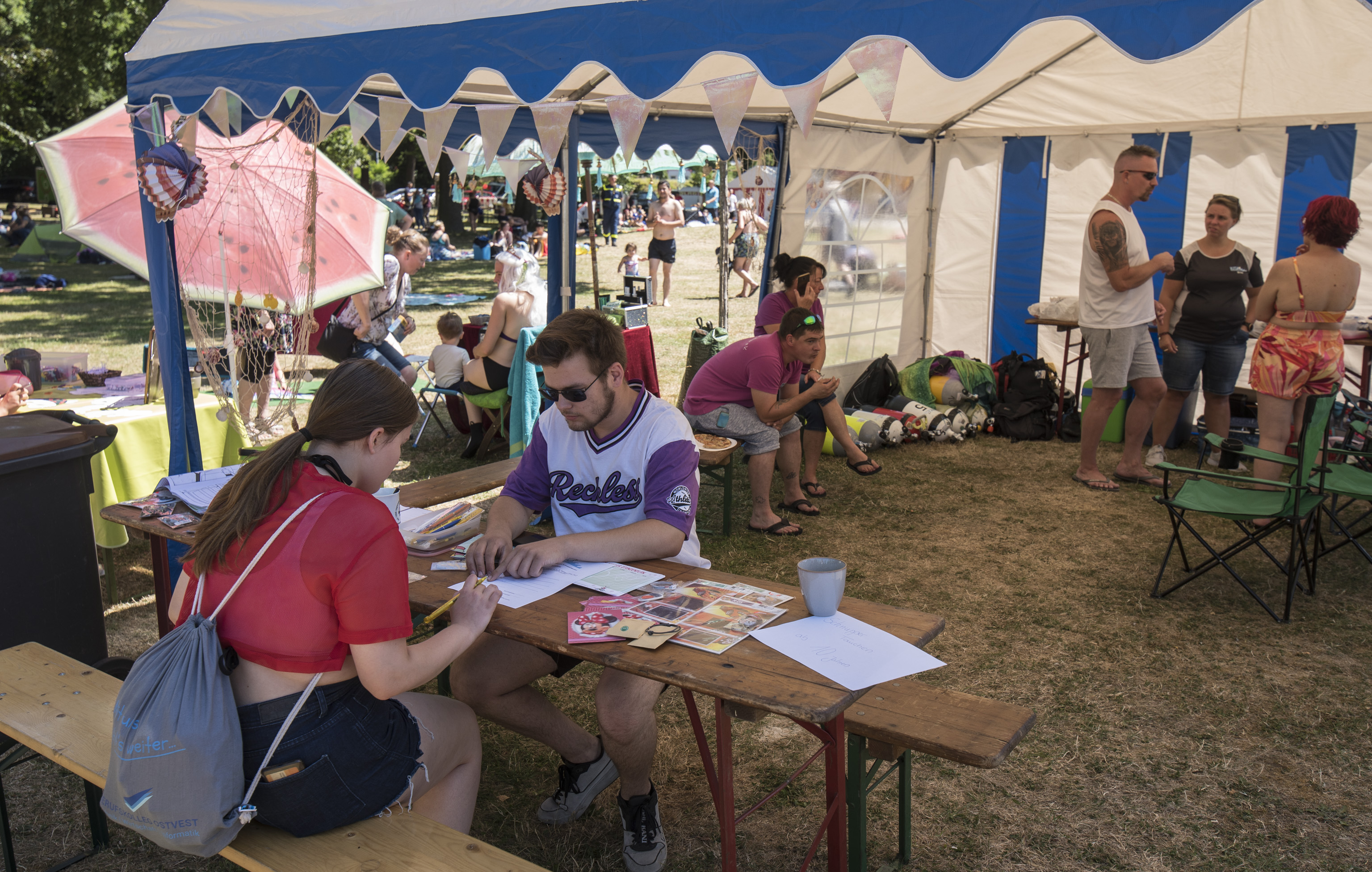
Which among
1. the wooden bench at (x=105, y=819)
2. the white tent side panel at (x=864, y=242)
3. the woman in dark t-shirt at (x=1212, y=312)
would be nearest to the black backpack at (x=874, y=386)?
the white tent side panel at (x=864, y=242)

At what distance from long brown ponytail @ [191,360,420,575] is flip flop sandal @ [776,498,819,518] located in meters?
3.53

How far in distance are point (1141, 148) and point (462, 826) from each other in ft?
16.0

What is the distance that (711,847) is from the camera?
2479 millimetres

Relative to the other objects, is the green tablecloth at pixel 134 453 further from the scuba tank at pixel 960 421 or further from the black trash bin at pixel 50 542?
the scuba tank at pixel 960 421

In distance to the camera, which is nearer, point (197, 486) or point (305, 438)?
point (305, 438)

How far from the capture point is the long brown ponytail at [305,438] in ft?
5.39

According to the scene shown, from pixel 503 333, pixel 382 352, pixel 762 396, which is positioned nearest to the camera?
pixel 762 396

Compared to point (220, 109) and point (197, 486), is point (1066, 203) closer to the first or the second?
point (220, 109)

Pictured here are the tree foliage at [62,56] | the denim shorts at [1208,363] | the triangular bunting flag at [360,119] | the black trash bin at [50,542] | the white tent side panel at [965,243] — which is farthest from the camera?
the tree foliage at [62,56]

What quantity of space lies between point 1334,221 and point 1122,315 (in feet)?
3.83

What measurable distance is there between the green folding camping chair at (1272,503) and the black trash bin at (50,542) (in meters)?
3.93

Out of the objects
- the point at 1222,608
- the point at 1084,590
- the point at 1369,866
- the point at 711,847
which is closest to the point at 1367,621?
the point at 1222,608

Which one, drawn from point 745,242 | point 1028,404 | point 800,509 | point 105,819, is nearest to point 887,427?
point 1028,404

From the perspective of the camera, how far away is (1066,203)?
7.13 meters
